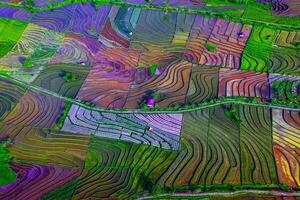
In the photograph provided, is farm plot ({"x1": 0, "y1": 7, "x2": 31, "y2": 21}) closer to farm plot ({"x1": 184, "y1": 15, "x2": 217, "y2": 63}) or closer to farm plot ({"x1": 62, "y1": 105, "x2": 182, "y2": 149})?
farm plot ({"x1": 62, "y1": 105, "x2": 182, "y2": 149})

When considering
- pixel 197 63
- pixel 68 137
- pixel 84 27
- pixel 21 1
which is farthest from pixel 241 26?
pixel 21 1

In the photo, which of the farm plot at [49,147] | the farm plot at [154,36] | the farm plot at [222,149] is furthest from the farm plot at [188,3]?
the farm plot at [49,147]

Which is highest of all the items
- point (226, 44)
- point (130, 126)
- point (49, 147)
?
point (226, 44)

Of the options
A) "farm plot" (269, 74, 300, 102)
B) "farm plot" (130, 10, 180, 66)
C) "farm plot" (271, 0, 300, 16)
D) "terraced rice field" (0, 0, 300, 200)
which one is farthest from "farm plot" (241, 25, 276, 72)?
"farm plot" (130, 10, 180, 66)

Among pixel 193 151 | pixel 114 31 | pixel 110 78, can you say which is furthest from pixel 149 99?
pixel 114 31

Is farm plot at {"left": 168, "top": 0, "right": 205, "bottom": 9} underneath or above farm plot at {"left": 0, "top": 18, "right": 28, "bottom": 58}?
above

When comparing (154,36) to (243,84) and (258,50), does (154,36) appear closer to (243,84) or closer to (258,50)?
(258,50)

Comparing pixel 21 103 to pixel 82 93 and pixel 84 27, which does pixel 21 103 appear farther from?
pixel 84 27
